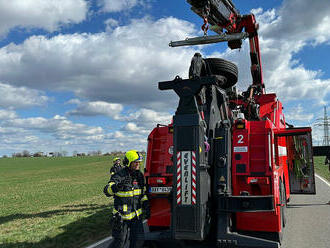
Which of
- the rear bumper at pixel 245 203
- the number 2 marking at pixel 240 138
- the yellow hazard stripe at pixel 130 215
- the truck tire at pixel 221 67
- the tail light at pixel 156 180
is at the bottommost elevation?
the yellow hazard stripe at pixel 130 215

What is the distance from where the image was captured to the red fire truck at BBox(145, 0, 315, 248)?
5.02 m

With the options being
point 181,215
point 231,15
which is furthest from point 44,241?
point 231,15

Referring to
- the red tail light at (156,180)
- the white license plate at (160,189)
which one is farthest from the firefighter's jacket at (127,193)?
the red tail light at (156,180)

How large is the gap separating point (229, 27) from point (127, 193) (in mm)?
5691

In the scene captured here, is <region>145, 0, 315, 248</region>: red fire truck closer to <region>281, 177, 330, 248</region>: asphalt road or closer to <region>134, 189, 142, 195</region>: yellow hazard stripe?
<region>134, 189, 142, 195</region>: yellow hazard stripe

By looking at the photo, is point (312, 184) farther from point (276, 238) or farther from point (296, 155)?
point (276, 238)

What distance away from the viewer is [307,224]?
26.6 feet

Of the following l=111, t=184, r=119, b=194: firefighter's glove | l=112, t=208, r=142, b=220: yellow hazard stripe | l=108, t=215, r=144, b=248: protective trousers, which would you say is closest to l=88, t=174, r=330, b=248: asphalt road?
l=108, t=215, r=144, b=248: protective trousers

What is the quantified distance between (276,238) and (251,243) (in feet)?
2.03

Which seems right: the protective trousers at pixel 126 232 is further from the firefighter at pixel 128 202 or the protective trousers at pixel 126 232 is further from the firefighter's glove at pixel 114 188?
the firefighter's glove at pixel 114 188

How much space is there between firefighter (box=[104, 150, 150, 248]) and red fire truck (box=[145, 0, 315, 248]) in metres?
0.33

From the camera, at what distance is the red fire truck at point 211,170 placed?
502 centimetres

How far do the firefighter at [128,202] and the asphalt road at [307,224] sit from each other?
1.70 metres

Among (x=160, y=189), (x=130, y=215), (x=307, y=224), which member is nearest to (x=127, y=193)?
(x=130, y=215)
